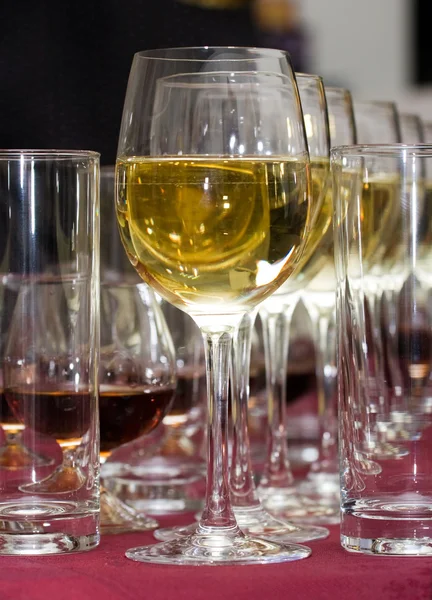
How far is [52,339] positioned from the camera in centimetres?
68

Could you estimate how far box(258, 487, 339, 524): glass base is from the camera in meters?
0.84

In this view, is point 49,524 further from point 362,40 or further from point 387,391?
point 362,40

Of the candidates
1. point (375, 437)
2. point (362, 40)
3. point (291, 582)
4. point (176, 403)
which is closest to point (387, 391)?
point (375, 437)

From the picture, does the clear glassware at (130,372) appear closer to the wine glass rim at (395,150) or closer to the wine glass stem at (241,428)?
the wine glass stem at (241,428)

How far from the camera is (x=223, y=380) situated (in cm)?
67

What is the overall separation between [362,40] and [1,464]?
642 cm

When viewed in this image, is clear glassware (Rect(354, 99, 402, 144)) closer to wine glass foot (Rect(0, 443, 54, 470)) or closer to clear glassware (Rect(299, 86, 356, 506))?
clear glassware (Rect(299, 86, 356, 506))

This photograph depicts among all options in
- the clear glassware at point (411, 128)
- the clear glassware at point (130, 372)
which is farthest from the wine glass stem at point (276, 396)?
the clear glassware at point (411, 128)

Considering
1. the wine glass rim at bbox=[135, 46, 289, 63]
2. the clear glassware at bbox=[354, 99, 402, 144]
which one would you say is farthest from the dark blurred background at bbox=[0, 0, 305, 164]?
the wine glass rim at bbox=[135, 46, 289, 63]

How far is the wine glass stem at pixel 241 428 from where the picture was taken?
777 millimetres

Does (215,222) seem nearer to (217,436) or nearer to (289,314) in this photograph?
(217,436)

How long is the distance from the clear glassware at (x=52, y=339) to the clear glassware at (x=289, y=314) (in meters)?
0.19

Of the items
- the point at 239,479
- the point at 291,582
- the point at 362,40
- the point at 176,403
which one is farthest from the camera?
the point at 362,40

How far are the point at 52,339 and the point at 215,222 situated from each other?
0.12m
